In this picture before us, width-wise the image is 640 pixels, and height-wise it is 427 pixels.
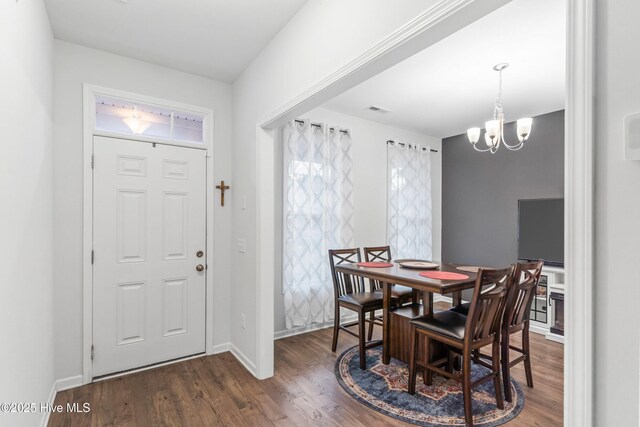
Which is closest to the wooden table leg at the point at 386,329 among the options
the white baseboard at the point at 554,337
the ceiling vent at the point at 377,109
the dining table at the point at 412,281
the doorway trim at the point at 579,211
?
the dining table at the point at 412,281

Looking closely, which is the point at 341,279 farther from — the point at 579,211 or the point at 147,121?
the point at 579,211

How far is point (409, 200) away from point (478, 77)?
210cm

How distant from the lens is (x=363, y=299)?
3.13m

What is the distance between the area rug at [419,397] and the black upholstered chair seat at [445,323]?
1.70ft

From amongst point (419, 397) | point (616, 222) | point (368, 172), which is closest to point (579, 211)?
point (616, 222)

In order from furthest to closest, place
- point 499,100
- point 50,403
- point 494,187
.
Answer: point 494,187 → point 499,100 → point 50,403

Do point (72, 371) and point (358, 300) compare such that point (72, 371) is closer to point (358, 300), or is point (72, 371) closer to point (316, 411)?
point (316, 411)

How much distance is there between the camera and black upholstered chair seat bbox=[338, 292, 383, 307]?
3.05 metres

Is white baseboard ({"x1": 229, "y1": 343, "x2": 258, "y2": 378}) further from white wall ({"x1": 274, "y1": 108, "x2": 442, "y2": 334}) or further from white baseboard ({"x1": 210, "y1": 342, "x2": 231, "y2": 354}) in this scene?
white wall ({"x1": 274, "y1": 108, "x2": 442, "y2": 334})

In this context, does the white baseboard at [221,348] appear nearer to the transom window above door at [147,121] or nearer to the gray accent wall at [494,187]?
the transom window above door at [147,121]

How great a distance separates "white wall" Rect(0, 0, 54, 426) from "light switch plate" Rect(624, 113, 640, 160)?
81.8 inches

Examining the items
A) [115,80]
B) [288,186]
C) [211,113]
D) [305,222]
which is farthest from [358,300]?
[115,80]

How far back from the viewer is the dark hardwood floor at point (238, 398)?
6.95 feet

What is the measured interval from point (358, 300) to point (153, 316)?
73.2 inches
